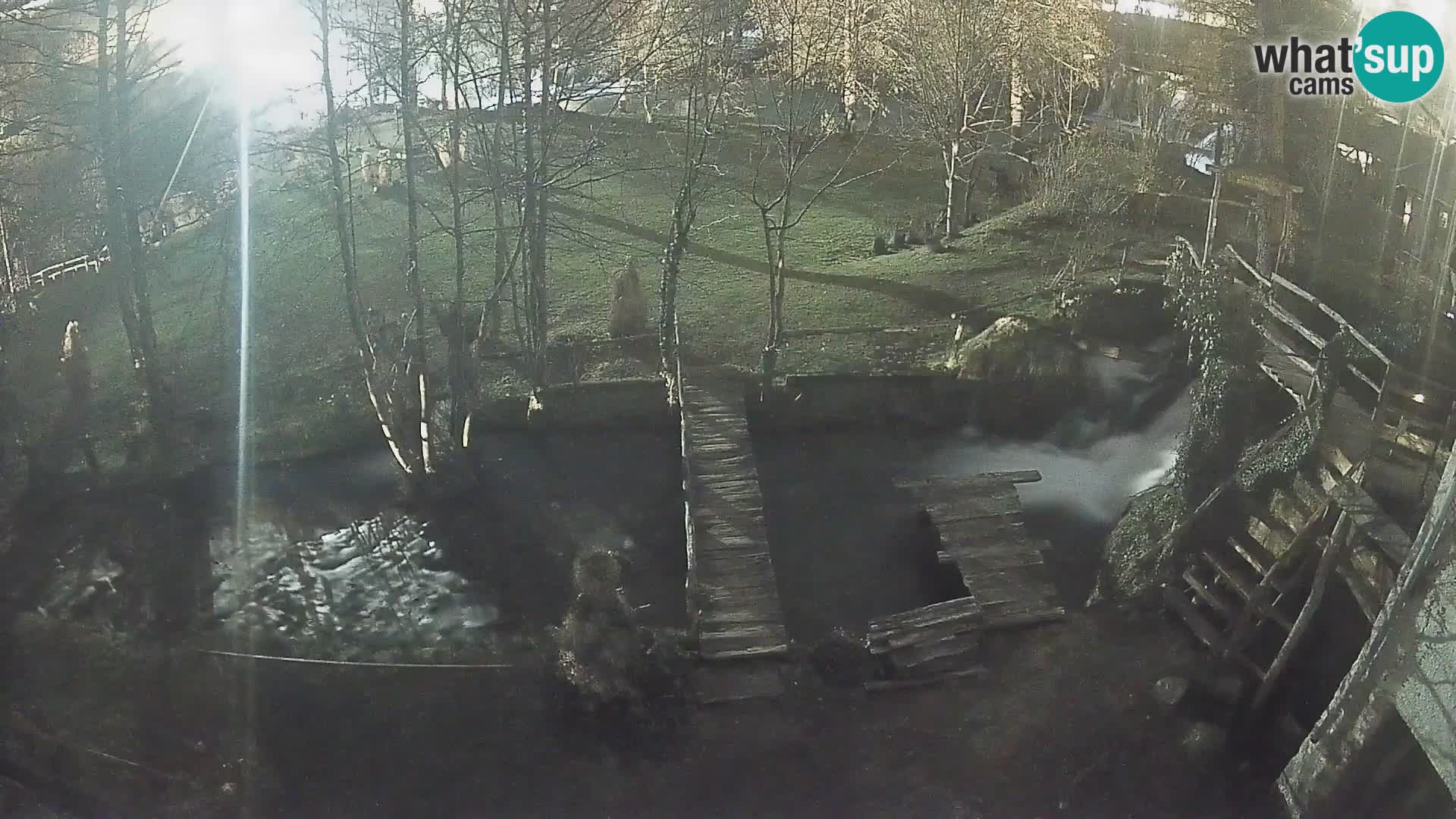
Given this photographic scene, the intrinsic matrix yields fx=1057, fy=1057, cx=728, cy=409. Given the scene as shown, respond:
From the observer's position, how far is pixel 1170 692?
6070mm

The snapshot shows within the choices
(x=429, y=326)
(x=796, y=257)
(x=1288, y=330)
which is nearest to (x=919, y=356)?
(x=796, y=257)

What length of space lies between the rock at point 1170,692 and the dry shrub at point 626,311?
6.28 metres

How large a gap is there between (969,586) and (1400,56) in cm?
406

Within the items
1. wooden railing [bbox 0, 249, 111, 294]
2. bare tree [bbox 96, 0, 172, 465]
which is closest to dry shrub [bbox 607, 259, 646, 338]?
bare tree [bbox 96, 0, 172, 465]

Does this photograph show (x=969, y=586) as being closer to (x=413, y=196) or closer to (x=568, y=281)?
(x=413, y=196)

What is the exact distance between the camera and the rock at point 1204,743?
567 cm

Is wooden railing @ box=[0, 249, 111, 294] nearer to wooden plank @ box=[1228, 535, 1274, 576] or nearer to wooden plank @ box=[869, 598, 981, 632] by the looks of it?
wooden plank @ box=[869, 598, 981, 632]

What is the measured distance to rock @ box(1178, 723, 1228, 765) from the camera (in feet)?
18.6

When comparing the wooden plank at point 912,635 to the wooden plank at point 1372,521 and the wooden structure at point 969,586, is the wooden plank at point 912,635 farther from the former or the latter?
the wooden plank at point 1372,521

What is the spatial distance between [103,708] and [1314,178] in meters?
10.0

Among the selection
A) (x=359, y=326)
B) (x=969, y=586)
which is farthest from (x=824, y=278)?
(x=969, y=586)

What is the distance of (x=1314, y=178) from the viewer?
9.35m

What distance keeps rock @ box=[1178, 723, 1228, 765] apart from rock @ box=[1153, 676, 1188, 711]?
0.68ft

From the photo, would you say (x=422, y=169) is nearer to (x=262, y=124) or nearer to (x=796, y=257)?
(x=262, y=124)
